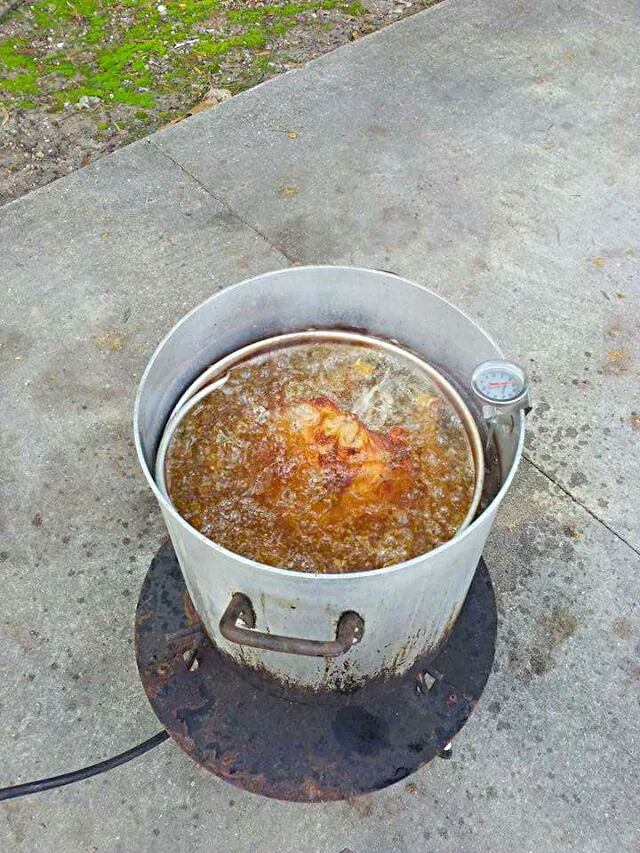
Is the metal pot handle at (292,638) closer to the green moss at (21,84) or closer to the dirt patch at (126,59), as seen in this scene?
the dirt patch at (126,59)

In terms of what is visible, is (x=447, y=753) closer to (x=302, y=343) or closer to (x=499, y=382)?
(x=499, y=382)

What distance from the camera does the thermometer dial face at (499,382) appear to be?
160 centimetres

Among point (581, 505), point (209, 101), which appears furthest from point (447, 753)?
point (209, 101)

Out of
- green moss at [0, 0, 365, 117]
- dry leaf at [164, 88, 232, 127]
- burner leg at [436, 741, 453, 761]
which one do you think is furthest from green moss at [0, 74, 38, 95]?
Result: burner leg at [436, 741, 453, 761]

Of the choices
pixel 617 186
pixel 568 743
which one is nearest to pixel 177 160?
pixel 617 186

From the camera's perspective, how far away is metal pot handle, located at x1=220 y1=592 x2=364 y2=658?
4.49ft

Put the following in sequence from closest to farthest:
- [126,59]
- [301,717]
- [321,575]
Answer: [321,575] → [301,717] → [126,59]

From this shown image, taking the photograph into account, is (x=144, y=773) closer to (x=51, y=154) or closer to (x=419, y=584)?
(x=419, y=584)

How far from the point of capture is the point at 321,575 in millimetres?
1283

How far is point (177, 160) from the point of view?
3.75 m

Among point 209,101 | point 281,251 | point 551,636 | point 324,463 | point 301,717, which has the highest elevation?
point 324,463

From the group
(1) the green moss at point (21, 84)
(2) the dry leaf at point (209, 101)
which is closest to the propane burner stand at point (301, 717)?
(2) the dry leaf at point (209, 101)

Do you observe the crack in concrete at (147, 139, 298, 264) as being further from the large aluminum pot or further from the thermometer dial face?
the thermometer dial face

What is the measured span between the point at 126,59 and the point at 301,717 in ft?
13.2
